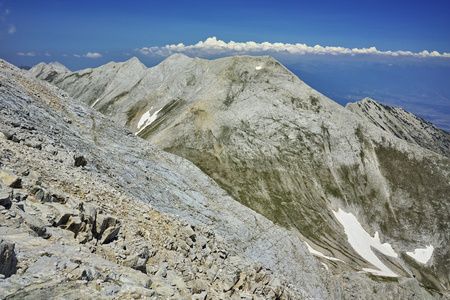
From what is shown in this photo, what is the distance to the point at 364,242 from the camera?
317 ft

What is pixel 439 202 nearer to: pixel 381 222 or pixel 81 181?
pixel 381 222

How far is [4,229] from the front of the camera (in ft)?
42.5

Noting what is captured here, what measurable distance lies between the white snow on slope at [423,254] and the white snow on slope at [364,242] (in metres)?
7.60

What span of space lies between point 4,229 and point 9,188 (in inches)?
153

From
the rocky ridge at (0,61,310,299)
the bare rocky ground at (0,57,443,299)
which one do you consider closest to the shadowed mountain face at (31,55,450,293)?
the bare rocky ground at (0,57,443,299)

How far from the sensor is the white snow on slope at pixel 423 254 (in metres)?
96.1

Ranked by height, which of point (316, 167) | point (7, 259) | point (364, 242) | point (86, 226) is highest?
point (7, 259)

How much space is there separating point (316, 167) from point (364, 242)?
34488 mm

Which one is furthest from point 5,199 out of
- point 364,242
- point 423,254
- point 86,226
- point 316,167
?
point 423,254

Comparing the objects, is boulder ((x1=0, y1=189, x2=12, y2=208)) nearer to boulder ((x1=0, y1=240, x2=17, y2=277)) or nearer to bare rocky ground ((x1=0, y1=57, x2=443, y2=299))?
bare rocky ground ((x1=0, y1=57, x2=443, y2=299))

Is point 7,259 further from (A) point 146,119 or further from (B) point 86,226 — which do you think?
(A) point 146,119

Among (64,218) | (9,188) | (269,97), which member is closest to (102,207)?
(64,218)

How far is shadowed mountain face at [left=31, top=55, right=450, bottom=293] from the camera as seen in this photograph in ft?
315

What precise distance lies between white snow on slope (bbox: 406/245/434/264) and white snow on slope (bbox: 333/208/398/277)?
7.60 m
